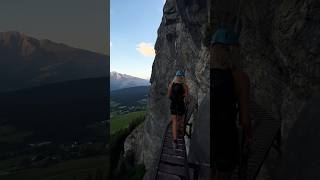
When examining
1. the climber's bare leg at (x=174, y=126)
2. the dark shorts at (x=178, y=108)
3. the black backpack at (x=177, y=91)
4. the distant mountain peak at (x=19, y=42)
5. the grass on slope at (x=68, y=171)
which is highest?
the distant mountain peak at (x=19, y=42)

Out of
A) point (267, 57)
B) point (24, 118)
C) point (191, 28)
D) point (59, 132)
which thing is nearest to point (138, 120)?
point (59, 132)

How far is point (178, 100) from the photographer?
19.8 feet

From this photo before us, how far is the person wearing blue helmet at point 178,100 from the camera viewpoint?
583cm

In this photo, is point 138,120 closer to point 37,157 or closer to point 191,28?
point 37,157

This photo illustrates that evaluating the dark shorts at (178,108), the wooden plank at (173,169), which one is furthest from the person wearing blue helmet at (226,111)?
the dark shorts at (178,108)

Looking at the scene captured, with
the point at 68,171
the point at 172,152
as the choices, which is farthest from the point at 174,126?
the point at 68,171

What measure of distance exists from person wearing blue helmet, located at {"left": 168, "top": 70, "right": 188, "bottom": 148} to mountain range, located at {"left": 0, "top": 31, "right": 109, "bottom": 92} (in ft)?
98.0

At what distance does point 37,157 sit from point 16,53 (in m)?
10.8

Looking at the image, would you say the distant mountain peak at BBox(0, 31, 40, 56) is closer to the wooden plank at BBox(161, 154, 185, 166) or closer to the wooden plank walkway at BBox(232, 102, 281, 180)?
the wooden plank at BBox(161, 154, 185, 166)

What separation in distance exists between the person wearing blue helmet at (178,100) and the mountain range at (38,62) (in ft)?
98.0

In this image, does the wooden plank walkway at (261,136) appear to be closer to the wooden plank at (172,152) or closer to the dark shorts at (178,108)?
the wooden plank at (172,152)

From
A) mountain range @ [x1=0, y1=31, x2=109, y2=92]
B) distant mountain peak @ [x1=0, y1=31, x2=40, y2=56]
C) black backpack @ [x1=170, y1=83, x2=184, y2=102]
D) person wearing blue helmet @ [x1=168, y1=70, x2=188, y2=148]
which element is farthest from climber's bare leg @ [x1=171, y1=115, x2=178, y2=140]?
distant mountain peak @ [x1=0, y1=31, x2=40, y2=56]

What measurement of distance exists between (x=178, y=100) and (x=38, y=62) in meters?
36.8

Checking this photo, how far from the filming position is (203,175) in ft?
12.8
